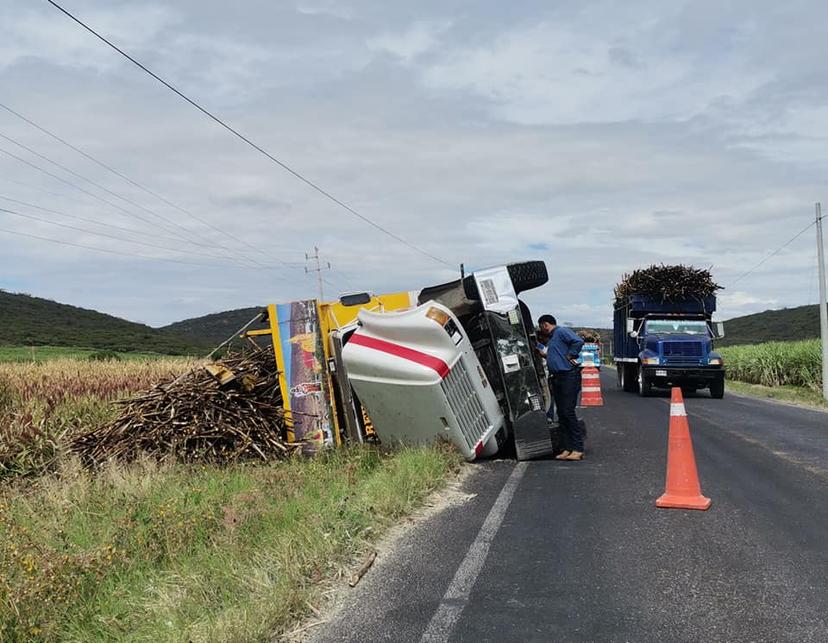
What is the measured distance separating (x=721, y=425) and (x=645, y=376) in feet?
27.3

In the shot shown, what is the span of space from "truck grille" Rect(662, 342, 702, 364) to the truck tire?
244 centimetres

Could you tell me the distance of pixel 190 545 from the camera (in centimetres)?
614

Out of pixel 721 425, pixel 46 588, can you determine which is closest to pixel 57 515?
pixel 46 588

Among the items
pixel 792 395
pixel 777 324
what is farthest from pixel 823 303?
pixel 777 324

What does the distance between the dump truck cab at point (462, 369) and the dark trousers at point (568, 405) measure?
0.25m

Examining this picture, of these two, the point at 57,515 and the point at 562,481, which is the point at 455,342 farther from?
the point at 57,515

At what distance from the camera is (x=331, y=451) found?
1052 centimetres

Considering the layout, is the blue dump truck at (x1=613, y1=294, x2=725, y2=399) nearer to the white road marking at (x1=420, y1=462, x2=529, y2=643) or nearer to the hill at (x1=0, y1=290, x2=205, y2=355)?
the white road marking at (x1=420, y1=462, x2=529, y2=643)

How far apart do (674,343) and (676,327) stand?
2.97ft

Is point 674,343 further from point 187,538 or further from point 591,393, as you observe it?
point 187,538

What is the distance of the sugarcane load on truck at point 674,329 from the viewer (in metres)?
22.5

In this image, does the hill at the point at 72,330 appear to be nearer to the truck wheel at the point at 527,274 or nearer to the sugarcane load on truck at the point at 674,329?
the sugarcane load on truck at the point at 674,329

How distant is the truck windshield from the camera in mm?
23094

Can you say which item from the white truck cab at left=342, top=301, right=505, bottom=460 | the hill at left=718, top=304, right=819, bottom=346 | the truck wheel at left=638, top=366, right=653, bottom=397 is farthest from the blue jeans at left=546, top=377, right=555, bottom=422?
the hill at left=718, top=304, right=819, bottom=346
